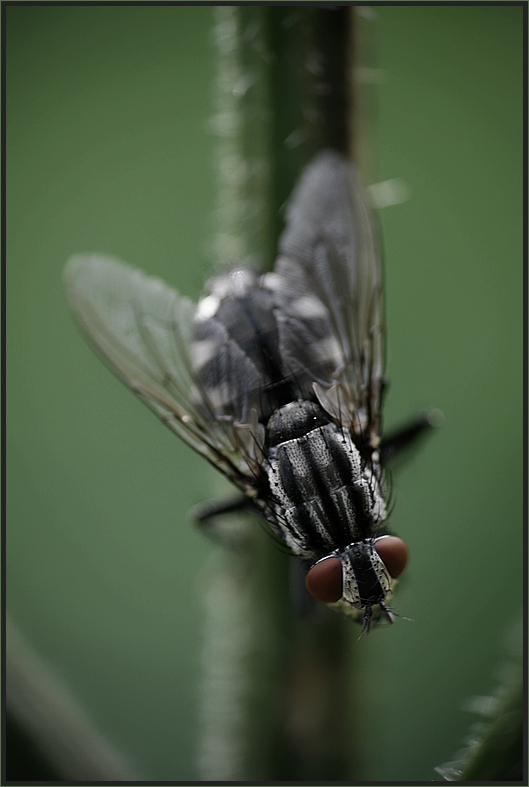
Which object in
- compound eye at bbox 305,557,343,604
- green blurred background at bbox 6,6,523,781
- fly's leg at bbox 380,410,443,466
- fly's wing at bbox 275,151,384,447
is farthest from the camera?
green blurred background at bbox 6,6,523,781

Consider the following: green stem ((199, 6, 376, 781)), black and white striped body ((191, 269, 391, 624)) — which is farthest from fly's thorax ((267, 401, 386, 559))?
green stem ((199, 6, 376, 781))

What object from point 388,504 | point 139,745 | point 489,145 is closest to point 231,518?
point 388,504

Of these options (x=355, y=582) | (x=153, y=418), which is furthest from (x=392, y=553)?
(x=153, y=418)

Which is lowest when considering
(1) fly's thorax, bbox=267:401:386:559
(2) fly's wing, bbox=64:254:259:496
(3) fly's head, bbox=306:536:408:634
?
(3) fly's head, bbox=306:536:408:634

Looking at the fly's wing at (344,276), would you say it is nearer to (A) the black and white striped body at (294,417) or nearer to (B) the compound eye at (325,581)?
(A) the black and white striped body at (294,417)

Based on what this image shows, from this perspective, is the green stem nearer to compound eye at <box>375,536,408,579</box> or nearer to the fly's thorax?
the fly's thorax

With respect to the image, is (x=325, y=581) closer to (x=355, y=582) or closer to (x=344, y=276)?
(x=355, y=582)

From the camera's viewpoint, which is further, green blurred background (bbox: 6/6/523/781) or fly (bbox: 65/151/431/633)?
green blurred background (bbox: 6/6/523/781)
